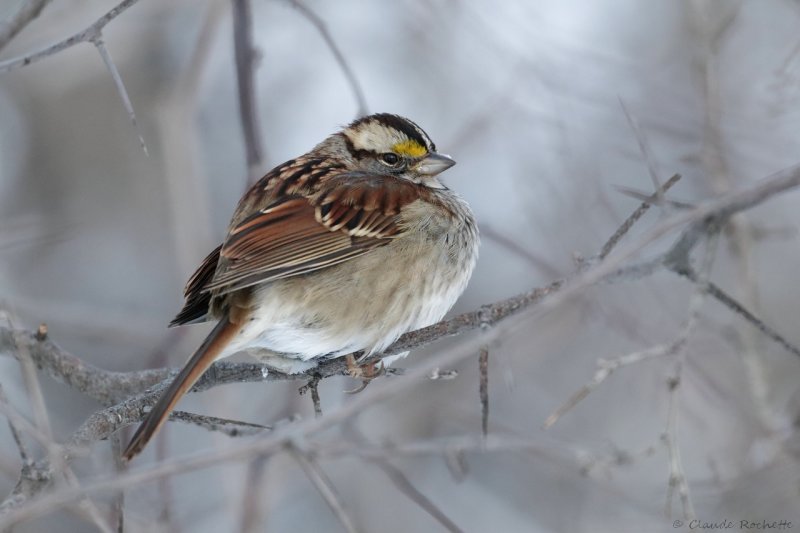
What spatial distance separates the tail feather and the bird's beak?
1420mm

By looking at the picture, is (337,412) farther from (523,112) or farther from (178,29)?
(178,29)

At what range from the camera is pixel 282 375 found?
3.84m

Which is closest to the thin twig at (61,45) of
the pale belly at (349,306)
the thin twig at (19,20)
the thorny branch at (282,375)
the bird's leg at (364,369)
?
the thin twig at (19,20)

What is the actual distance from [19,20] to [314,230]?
4.77 ft

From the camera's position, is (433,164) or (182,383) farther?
(433,164)

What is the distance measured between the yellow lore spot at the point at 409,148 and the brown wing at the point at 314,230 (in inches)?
8.2

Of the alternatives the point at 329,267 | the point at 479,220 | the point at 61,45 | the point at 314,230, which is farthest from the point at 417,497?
the point at 479,220

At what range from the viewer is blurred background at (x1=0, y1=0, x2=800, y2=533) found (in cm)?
466

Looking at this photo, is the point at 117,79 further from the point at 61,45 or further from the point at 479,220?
the point at 479,220

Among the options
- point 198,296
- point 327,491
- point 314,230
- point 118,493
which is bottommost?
point 118,493

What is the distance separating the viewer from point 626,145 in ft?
19.4

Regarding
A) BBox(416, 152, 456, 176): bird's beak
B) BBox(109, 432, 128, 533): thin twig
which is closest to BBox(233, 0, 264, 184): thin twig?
BBox(416, 152, 456, 176): bird's beak

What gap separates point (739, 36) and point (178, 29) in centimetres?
472

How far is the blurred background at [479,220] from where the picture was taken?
4.66 metres
